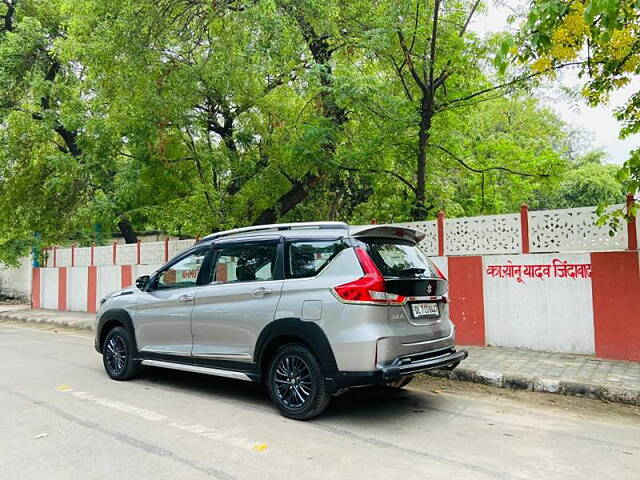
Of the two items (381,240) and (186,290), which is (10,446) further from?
(381,240)

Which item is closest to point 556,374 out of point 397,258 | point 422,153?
point 397,258

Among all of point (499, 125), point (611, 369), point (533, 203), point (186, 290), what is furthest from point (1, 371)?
point (499, 125)

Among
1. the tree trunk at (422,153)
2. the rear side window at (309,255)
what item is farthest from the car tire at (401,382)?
the tree trunk at (422,153)

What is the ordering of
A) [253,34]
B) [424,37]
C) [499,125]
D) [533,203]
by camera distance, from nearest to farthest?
1. [253,34]
2. [424,37]
3. [533,203]
4. [499,125]

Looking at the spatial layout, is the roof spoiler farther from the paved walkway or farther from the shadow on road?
the paved walkway

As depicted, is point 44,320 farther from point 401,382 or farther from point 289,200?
point 401,382

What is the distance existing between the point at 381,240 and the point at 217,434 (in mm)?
2393

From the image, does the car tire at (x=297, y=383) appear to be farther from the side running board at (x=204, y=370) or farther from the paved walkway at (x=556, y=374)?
the paved walkway at (x=556, y=374)

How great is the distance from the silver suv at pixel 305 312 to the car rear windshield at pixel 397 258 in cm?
1

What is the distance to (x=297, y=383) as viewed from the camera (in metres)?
4.88

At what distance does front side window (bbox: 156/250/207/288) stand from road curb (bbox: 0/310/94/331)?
763cm

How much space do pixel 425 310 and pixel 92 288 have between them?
13.7 meters

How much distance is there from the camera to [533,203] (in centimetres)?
2311

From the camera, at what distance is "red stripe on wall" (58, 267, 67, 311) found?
666 inches
